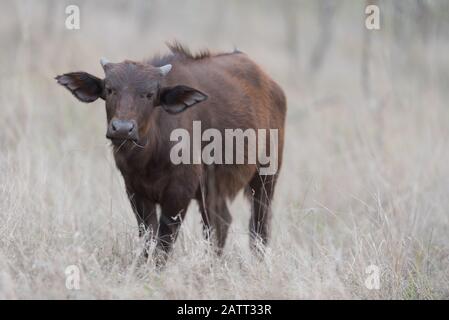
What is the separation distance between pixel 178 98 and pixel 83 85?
804 millimetres

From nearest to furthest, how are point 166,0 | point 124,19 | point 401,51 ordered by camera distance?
point 401,51
point 124,19
point 166,0

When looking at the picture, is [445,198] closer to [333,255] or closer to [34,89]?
[333,255]

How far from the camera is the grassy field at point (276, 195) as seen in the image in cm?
593

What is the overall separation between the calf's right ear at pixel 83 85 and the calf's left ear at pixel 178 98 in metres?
0.52

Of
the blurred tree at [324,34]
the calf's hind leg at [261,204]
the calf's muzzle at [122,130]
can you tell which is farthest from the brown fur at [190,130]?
the blurred tree at [324,34]

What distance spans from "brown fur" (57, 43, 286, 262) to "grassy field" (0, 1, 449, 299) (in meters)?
0.31

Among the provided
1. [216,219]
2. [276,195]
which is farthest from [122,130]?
[276,195]

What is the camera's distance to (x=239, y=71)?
7945mm

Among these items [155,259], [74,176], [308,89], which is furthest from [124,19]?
[155,259]

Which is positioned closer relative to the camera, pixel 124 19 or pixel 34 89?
pixel 34 89

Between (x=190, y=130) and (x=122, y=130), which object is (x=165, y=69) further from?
(x=122, y=130)

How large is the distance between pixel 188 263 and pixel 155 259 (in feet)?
1.09

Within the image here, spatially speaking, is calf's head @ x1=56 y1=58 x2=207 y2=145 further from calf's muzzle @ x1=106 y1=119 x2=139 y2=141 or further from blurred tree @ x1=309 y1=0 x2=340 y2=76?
blurred tree @ x1=309 y1=0 x2=340 y2=76

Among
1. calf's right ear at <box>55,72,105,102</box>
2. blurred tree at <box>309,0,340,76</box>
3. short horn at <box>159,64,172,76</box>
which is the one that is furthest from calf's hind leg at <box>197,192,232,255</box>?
blurred tree at <box>309,0,340,76</box>
